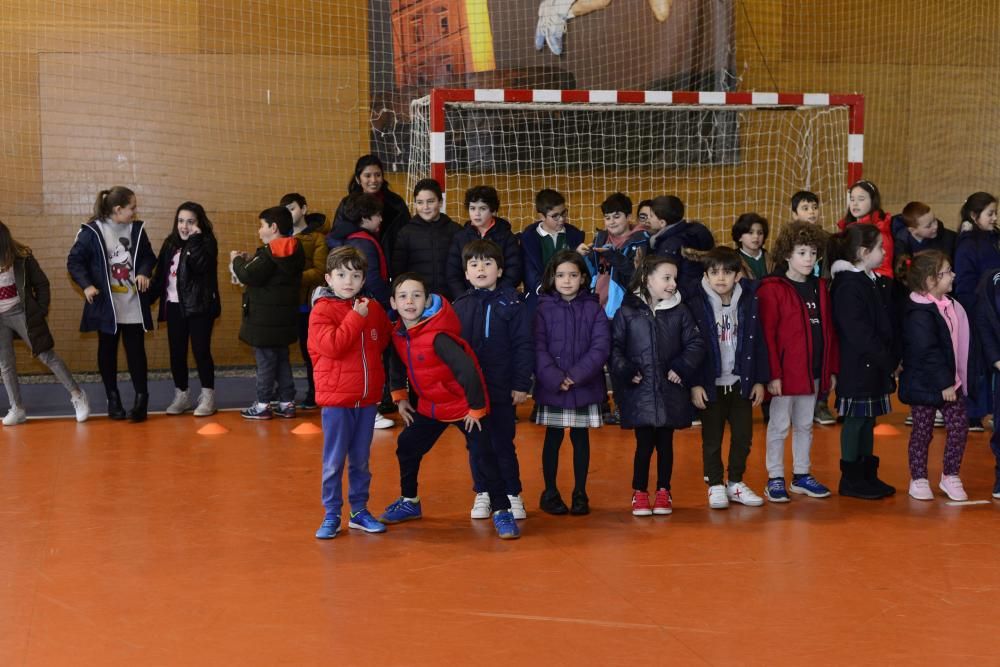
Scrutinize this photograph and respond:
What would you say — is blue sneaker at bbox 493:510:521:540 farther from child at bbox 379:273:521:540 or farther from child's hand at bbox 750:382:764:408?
child's hand at bbox 750:382:764:408

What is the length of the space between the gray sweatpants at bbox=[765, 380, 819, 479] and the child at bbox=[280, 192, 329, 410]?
11.1 ft

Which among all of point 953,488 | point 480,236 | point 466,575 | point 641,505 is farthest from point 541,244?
point 466,575

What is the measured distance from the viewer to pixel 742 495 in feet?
17.9

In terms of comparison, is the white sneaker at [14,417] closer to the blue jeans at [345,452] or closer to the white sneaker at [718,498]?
the blue jeans at [345,452]

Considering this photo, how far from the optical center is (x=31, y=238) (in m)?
9.57

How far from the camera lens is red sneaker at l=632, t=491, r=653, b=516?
521 centimetres

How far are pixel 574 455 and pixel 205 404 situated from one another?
138 inches

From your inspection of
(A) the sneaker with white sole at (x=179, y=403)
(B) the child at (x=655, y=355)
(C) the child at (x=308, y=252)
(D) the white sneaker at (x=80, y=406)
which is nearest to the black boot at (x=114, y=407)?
(D) the white sneaker at (x=80, y=406)

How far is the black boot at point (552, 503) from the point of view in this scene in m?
5.29

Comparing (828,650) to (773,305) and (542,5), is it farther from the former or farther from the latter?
(542,5)

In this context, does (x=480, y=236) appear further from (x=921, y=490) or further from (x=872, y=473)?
(x=921, y=490)

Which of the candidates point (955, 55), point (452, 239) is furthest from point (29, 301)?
point (955, 55)

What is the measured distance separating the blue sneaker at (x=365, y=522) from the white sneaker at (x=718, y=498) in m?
1.60

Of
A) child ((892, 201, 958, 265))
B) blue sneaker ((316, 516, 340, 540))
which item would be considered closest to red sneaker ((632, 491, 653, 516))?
blue sneaker ((316, 516, 340, 540))
